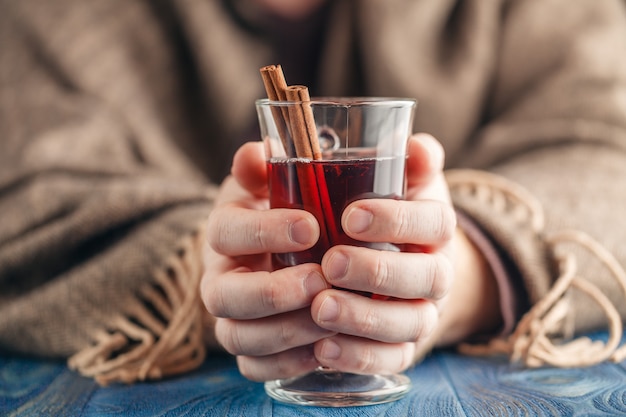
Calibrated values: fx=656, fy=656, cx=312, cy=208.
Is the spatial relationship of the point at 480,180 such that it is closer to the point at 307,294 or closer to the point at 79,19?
the point at 307,294

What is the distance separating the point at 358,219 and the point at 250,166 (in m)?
0.17

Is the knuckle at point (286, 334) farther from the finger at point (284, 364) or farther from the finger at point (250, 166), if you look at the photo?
the finger at point (250, 166)

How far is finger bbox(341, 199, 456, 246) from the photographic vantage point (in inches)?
21.7

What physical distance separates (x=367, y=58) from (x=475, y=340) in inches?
22.5

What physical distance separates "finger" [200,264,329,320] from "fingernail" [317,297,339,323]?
2cm

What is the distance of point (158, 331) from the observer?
77cm

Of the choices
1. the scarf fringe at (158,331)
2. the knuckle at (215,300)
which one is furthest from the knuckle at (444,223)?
the scarf fringe at (158,331)

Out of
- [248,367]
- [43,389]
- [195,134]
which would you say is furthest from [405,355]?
[195,134]

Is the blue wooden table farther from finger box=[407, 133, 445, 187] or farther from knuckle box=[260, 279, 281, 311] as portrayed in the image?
finger box=[407, 133, 445, 187]

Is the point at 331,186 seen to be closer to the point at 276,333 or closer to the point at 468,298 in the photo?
the point at 276,333

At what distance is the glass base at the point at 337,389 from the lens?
1.96 ft

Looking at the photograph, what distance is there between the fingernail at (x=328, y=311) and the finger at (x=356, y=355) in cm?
4

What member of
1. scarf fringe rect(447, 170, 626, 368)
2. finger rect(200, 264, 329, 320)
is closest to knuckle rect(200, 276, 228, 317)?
finger rect(200, 264, 329, 320)

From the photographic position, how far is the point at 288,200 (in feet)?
1.90
